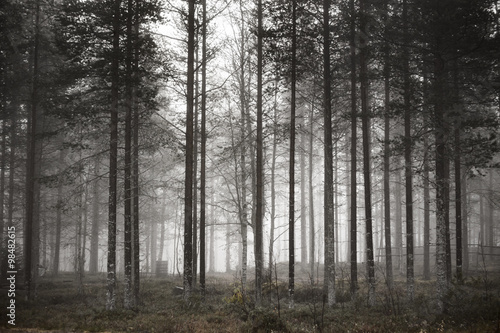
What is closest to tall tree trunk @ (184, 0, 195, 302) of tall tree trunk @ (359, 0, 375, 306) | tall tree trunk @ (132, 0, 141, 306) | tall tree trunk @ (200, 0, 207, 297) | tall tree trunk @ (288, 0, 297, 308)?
tall tree trunk @ (200, 0, 207, 297)

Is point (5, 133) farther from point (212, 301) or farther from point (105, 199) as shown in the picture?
point (212, 301)

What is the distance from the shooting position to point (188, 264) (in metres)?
12.6

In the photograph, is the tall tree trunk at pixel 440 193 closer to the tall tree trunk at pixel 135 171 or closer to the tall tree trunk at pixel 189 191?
the tall tree trunk at pixel 189 191

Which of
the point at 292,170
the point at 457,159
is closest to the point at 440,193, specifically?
the point at 457,159

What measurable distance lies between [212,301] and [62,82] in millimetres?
11595

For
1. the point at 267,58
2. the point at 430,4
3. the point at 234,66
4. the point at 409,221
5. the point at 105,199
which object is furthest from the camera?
the point at 105,199

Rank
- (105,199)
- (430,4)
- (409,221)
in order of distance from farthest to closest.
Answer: (105,199), (409,221), (430,4)

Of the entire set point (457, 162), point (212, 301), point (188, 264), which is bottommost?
point (212, 301)

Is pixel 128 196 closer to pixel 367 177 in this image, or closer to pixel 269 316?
pixel 269 316

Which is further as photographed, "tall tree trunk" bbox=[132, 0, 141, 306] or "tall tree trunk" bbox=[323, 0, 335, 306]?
"tall tree trunk" bbox=[323, 0, 335, 306]

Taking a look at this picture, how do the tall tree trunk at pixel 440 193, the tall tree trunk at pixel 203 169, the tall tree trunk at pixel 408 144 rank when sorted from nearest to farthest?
the tall tree trunk at pixel 440 193 < the tall tree trunk at pixel 408 144 < the tall tree trunk at pixel 203 169

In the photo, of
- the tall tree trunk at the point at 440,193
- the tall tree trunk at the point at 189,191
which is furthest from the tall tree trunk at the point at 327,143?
the tall tree trunk at the point at 189,191

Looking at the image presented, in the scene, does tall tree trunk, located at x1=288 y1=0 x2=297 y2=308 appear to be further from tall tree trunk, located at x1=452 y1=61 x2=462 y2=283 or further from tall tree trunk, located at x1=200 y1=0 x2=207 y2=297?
tall tree trunk, located at x1=452 y1=61 x2=462 y2=283

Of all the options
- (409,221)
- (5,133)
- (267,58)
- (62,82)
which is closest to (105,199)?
(5,133)
